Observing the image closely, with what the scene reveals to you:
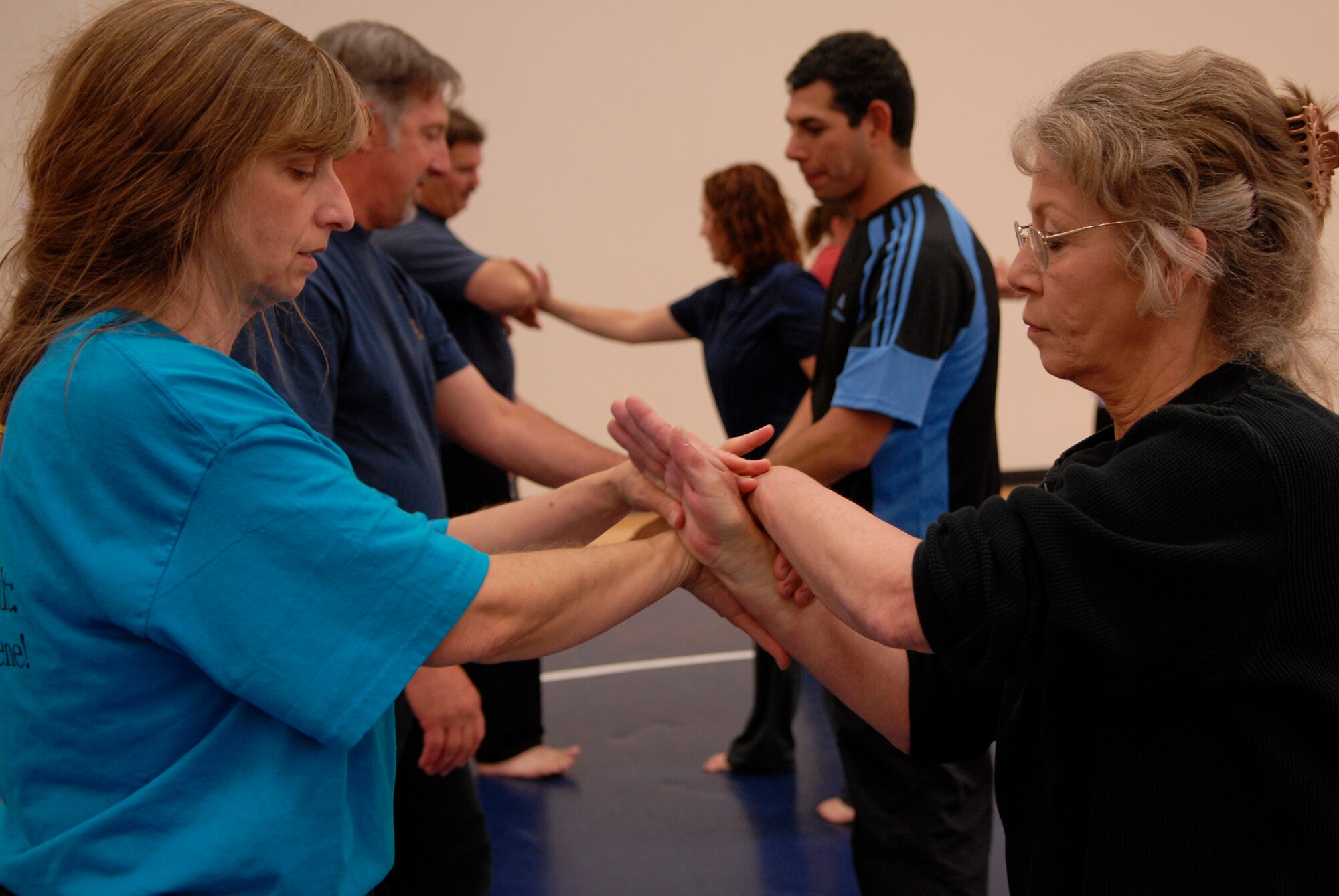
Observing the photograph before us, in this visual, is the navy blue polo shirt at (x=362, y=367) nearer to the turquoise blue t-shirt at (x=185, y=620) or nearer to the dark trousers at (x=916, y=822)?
the turquoise blue t-shirt at (x=185, y=620)

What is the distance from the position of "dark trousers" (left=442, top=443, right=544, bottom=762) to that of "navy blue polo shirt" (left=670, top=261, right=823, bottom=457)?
749 millimetres

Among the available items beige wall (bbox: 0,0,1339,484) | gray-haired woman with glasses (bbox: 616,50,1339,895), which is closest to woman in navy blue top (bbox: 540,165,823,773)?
gray-haired woman with glasses (bbox: 616,50,1339,895)

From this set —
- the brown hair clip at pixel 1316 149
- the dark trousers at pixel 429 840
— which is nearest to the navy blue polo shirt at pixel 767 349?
the dark trousers at pixel 429 840

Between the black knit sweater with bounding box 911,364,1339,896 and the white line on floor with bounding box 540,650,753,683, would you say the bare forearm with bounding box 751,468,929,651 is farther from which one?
the white line on floor with bounding box 540,650,753,683

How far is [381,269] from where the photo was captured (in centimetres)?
210

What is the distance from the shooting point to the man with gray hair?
1812 mm

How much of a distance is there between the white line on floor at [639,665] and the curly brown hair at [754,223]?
156 cm

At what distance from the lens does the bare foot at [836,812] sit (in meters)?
2.97

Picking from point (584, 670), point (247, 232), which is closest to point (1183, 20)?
point (584, 670)

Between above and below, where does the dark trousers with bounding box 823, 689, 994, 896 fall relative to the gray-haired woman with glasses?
below

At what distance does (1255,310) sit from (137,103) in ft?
3.69

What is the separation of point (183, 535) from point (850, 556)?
2.20ft

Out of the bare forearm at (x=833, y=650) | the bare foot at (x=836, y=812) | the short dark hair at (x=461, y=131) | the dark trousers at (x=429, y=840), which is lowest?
A: the bare foot at (x=836, y=812)

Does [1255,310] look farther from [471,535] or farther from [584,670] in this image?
[584,670]
